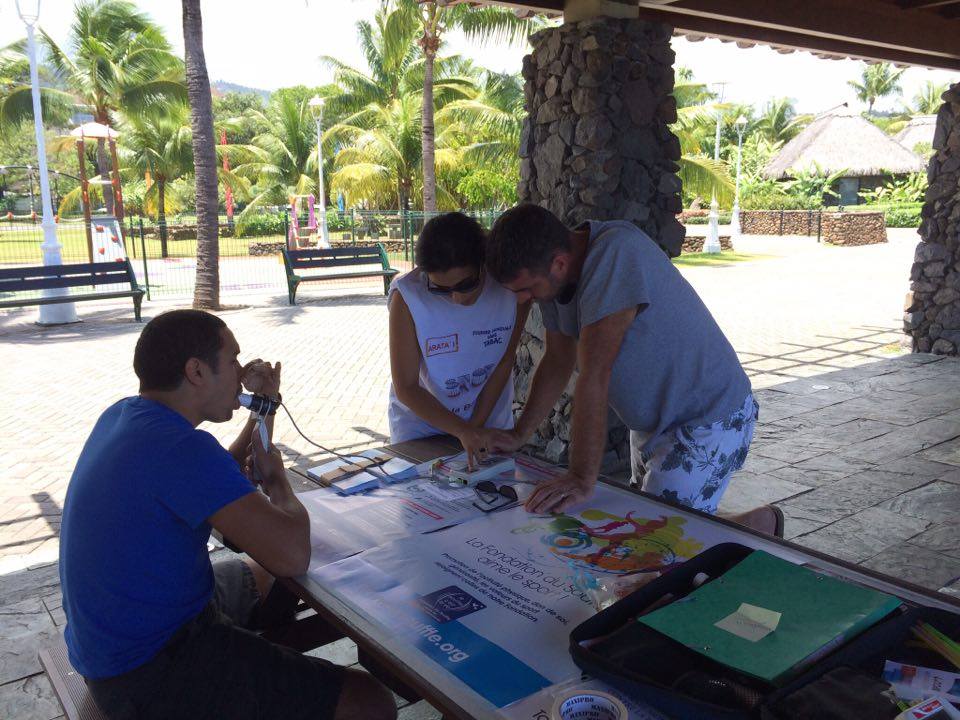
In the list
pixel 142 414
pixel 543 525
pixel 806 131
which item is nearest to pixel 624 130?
pixel 543 525

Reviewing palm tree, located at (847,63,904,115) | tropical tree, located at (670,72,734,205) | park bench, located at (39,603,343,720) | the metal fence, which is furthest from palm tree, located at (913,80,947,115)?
park bench, located at (39,603,343,720)

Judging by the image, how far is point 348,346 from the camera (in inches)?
401

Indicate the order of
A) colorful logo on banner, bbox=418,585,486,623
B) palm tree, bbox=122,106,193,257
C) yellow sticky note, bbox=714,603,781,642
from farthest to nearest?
palm tree, bbox=122,106,193,257, colorful logo on banner, bbox=418,585,486,623, yellow sticky note, bbox=714,603,781,642

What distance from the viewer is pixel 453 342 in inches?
117

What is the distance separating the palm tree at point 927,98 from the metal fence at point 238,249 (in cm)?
4535

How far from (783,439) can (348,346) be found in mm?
5776

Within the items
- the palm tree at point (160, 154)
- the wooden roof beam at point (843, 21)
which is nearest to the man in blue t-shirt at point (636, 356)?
the wooden roof beam at point (843, 21)

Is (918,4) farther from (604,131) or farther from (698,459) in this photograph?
(698,459)

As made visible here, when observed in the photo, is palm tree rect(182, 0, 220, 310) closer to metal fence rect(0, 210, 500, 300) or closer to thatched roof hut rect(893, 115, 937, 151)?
metal fence rect(0, 210, 500, 300)

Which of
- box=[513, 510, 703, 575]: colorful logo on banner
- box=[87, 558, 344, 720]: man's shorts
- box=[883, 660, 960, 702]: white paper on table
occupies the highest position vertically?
box=[883, 660, 960, 702]: white paper on table

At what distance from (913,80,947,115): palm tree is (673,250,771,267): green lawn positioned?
129ft

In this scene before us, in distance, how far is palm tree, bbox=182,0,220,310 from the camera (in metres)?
12.2

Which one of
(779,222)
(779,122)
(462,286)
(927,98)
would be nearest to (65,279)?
(462,286)

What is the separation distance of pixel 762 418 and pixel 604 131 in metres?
2.97
